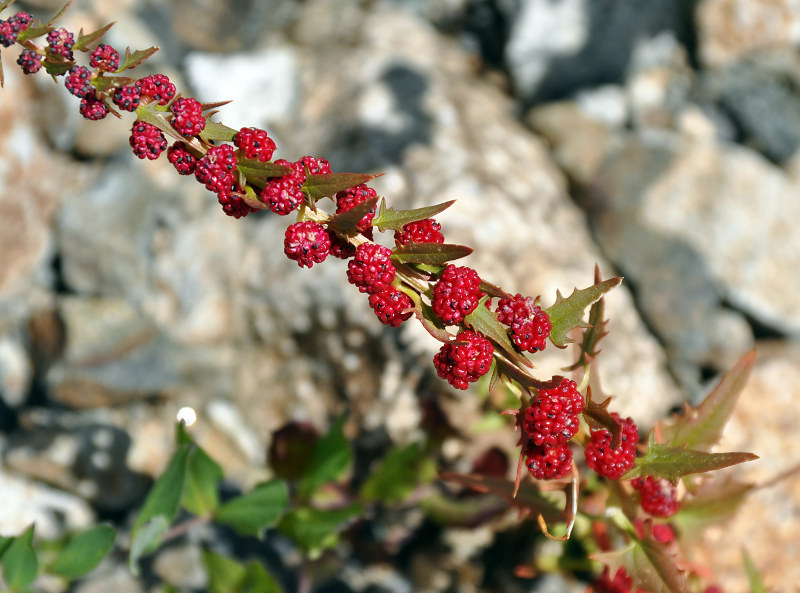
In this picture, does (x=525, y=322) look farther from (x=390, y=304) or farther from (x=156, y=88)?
(x=156, y=88)

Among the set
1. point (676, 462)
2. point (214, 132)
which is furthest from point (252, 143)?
point (676, 462)

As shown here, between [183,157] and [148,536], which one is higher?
[183,157]

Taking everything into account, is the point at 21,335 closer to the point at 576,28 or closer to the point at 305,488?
the point at 305,488

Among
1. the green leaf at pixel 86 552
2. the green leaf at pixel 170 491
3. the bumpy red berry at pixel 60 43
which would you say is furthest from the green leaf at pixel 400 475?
the bumpy red berry at pixel 60 43

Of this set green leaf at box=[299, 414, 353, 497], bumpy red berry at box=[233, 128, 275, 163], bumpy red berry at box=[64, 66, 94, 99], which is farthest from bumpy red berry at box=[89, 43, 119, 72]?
green leaf at box=[299, 414, 353, 497]

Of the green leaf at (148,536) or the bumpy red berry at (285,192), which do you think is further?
the green leaf at (148,536)

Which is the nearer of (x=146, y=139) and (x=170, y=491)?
(x=146, y=139)

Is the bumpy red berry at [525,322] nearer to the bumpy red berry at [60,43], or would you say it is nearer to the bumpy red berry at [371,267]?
the bumpy red berry at [371,267]
